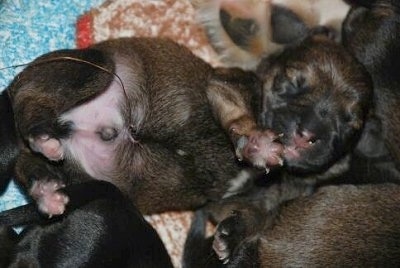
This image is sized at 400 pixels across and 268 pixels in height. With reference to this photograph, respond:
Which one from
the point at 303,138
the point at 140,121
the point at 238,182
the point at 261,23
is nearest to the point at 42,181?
the point at 140,121

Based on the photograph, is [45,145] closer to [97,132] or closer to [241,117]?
[97,132]

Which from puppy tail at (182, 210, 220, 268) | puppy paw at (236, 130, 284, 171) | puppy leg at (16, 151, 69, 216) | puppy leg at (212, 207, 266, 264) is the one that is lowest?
puppy tail at (182, 210, 220, 268)

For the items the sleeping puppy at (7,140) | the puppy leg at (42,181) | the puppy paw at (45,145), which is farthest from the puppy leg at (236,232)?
the sleeping puppy at (7,140)

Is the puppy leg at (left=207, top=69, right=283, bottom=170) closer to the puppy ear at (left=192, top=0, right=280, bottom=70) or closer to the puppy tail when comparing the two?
the puppy ear at (left=192, top=0, right=280, bottom=70)

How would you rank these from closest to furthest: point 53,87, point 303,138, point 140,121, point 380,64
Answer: point 53,87, point 303,138, point 140,121, point 380,64

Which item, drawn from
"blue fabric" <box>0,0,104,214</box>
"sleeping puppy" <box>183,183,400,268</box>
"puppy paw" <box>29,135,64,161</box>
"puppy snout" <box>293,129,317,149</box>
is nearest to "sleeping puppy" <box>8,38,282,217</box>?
"puppy paw" <box>29,135,64,161</box>

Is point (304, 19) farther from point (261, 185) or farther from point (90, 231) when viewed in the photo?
point (90, 231)
